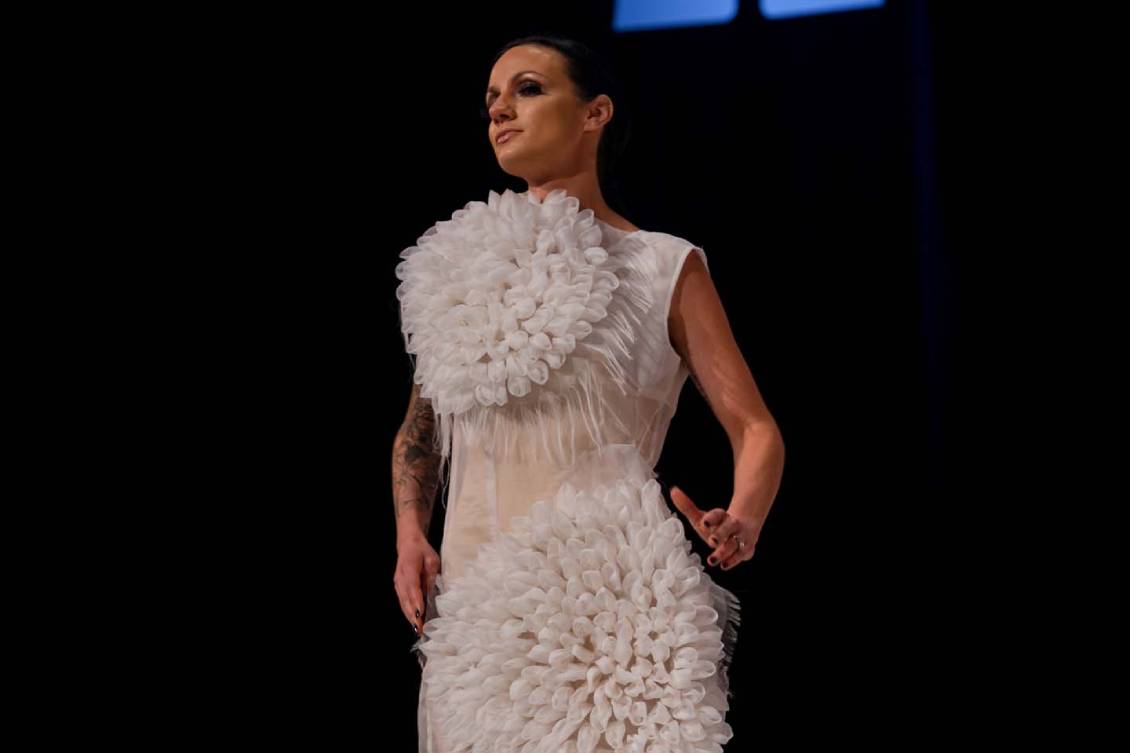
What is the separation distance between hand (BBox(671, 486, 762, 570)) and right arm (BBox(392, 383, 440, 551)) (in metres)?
0.36

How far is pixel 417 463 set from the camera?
1491 millimetres

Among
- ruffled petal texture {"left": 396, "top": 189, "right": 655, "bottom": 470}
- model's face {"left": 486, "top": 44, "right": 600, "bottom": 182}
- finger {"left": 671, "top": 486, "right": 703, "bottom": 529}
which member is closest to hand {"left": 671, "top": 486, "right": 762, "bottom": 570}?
finger {"left": 671, "top": 486, "right": 703, "bottom": 529}

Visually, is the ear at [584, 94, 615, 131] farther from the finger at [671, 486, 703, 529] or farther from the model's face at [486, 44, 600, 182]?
the finger at [671, 486, 703, 529]

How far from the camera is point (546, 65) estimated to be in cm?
149

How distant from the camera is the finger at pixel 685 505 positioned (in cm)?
114

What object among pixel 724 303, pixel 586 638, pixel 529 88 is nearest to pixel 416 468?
pixel 586 638

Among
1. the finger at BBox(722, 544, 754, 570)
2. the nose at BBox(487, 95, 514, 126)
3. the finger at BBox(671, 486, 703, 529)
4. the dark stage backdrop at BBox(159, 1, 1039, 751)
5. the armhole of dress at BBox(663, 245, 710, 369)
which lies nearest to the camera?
the finger at BBox(671, 486, 703, 529)

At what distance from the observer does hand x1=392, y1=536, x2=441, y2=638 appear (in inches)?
53.4

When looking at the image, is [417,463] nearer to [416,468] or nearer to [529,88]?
[416,468]

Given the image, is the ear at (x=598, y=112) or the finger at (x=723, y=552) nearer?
the finger at (x=723, y=552)

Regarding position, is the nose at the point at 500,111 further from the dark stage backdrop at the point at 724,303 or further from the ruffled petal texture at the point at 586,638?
the dark stage backdrop at the point at 724,303

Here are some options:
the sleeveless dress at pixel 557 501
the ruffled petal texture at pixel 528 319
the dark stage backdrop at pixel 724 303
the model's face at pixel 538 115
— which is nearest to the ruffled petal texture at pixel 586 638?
the sleeveless dress at pixel 557 501

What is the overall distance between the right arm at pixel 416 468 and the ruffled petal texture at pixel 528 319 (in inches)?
3.6

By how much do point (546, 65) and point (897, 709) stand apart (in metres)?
1.22
